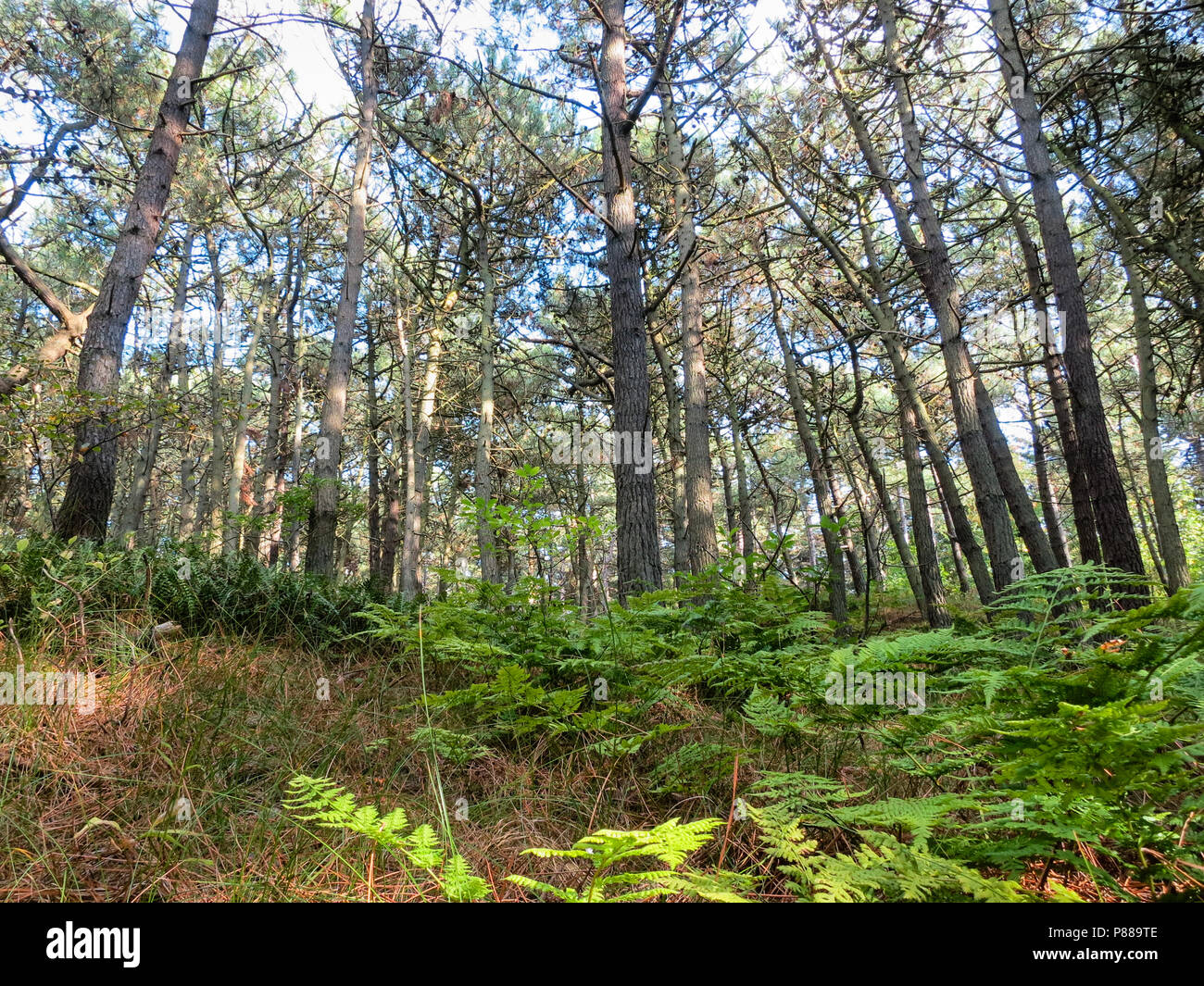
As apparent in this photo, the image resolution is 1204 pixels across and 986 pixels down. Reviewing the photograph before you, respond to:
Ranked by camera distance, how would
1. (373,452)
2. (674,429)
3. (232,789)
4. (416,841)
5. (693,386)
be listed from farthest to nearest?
(373,452)
(674,429)
(693,386)
(232,789)
(416,841)

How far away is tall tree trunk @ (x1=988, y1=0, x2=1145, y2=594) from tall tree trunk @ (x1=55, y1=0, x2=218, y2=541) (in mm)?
9741

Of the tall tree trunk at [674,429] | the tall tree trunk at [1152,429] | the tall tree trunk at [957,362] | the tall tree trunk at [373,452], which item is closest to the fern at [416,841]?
the tall tree trunk at [957,362]

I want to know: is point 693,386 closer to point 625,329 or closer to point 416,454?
point 625,329

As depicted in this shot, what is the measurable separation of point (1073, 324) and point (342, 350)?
1007 cm

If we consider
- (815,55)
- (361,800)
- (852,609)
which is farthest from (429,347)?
(361,800)

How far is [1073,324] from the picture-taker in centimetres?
649

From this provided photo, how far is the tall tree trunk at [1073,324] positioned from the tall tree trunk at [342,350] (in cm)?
909

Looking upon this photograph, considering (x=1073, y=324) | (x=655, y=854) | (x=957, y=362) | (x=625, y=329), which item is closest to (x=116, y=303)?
(x=625, y=329)

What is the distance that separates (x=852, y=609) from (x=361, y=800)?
11.6 m

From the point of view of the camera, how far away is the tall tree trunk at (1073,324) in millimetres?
6137

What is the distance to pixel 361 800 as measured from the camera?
239cm

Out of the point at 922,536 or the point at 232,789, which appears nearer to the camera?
the point at 232,789
